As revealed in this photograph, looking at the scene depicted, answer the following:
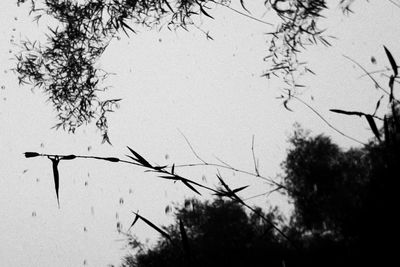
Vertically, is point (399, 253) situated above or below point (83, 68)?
below

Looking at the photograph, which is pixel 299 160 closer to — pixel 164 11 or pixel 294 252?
pixel 294 252

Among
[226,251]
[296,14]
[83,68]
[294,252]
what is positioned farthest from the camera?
[226,251]

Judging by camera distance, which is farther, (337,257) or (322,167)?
(322,167)

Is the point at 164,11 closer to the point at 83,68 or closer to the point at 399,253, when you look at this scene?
the point at 83,68

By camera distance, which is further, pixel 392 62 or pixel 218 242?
pixel 218 242

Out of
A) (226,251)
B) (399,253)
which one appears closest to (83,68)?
(399,253)

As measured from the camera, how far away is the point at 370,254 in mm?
8836

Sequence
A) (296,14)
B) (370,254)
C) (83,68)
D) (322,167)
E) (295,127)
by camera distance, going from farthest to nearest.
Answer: (295,127) → (322,167) → (370,254) → (83,68) → (296,14)

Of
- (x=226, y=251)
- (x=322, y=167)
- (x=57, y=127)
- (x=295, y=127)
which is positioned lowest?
(x=226, y=251)

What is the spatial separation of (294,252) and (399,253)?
968 cm

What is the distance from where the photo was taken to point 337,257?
1179cm

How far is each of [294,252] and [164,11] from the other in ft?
44.6

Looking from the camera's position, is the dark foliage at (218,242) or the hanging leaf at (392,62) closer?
the hanging leaf at (392,62)

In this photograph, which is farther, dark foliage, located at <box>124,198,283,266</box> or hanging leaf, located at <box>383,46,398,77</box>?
dark foliage, located at <box>124,198,283,266</box>
